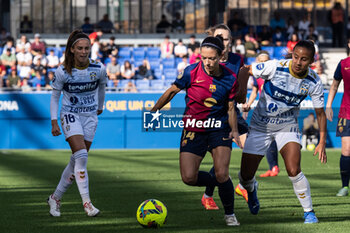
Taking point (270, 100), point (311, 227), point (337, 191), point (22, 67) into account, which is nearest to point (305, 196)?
point (311, 227)

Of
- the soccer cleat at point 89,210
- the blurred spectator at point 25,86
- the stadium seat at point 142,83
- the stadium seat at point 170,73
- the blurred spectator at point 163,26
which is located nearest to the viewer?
the soccer cleat at point 89,210

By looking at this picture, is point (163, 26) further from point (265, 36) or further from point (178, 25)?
point (265, 36)

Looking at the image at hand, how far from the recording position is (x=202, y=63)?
745 cm

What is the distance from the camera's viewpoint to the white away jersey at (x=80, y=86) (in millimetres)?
8219

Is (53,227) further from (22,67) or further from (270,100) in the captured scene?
(22,67)

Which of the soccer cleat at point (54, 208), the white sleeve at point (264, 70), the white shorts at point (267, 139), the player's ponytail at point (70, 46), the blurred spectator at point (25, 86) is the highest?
the player's ponytail at point (70, 46)

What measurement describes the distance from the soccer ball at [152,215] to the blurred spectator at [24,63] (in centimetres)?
1699

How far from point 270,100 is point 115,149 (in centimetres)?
1470

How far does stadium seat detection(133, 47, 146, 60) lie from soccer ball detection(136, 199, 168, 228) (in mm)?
19186

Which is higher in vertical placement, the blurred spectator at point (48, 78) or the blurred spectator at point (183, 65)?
the blurred spectator at point (183, 65)

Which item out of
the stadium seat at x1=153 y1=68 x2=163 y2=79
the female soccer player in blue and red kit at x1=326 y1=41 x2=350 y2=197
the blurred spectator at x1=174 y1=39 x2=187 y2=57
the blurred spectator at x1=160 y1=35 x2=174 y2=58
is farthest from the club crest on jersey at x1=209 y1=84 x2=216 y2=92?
the blurred spectator at x1=160 y1=35 x2=174 y2=58

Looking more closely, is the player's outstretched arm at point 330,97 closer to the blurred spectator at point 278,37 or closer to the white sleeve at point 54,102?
the white sleeve at point 54,102

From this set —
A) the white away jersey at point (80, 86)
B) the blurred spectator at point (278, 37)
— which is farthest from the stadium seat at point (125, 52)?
the white away jersey at point (80, 86)

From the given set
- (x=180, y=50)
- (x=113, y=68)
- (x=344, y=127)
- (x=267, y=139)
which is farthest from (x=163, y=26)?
(x=267, y=139)
